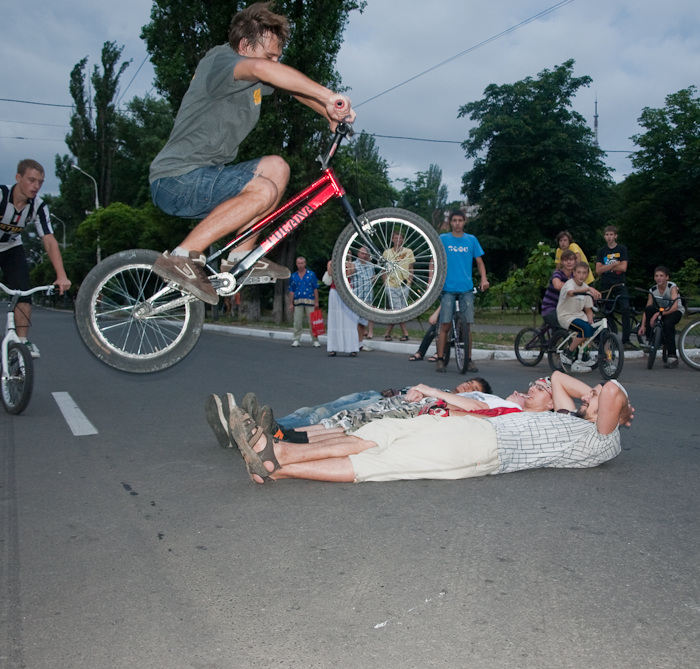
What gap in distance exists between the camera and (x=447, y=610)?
2406 millimetres

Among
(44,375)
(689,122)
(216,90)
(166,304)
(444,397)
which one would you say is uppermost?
(689,122)

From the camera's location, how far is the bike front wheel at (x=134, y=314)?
13.0 ft

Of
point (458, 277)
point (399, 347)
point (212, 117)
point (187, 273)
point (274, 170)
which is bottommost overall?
point (399, 347)

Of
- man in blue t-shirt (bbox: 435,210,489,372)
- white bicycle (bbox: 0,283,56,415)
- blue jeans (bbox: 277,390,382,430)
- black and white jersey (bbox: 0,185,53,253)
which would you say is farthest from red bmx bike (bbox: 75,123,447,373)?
man in blue t-shirt (bbox: 435,210,489,372)

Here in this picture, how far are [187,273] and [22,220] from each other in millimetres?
2847

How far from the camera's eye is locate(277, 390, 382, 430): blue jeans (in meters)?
4.92

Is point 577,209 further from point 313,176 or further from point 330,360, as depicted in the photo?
point 330,360

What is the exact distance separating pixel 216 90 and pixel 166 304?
124 cm

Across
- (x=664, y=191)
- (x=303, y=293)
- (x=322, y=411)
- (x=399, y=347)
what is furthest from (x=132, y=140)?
(x=322, y=411)

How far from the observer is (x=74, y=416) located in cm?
627

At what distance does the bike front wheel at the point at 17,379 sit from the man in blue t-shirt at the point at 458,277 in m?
4.84

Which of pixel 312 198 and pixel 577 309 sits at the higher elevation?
pixel 312 198

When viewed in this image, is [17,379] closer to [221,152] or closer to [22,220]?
[22,220]

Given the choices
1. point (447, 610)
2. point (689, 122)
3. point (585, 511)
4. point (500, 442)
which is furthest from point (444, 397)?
point (689, 122)
